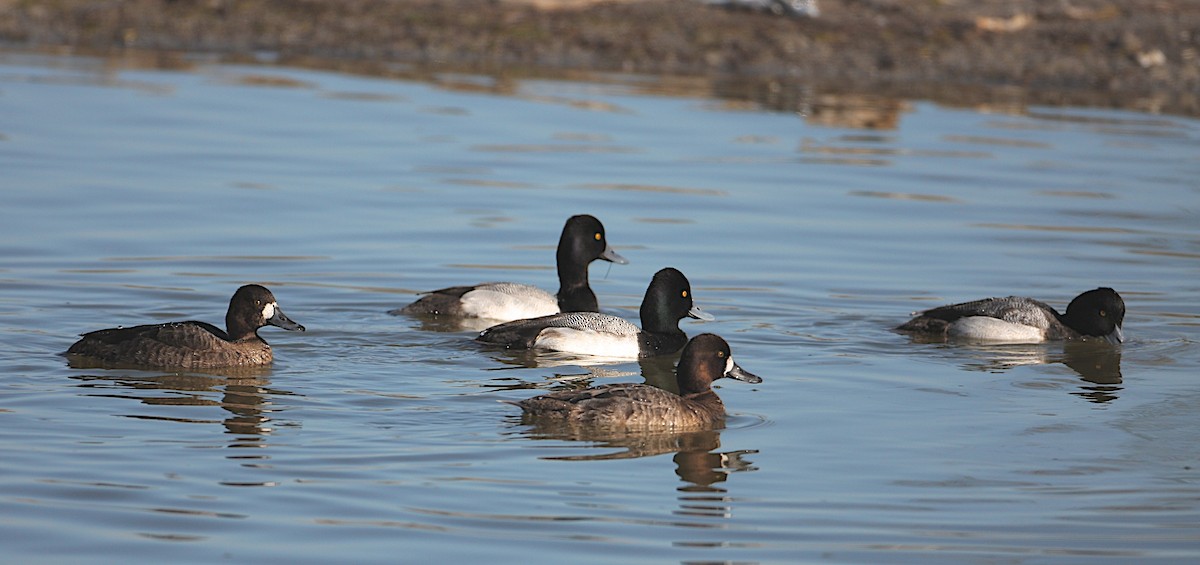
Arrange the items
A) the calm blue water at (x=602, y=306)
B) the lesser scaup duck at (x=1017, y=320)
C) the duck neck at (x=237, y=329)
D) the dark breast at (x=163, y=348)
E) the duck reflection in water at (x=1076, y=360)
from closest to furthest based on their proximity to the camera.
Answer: the calm blue water at (x=602, y=306) → the dark breast at (x=163, y=348) → the duck neck at (x=237, y=329) → the duck reflection in water at (x=1076, y=360) → the lesser scaup duck at (x=1017, y=320)

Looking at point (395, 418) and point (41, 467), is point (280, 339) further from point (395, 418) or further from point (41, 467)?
point (41, 467)

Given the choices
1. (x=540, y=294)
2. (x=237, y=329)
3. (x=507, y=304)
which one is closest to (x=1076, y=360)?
(x=540, y=294)

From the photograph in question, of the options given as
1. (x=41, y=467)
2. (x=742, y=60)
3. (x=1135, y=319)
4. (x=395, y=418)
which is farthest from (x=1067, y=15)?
(x=41, y=467)

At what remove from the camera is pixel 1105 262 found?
16.9 meters

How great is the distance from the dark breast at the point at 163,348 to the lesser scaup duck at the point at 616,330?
2097 mm

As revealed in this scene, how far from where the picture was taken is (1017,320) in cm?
1341

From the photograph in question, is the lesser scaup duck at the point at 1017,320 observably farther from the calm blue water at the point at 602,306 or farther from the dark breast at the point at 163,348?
the dark breast at the point at 163,348

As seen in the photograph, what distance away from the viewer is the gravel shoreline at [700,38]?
30219mm

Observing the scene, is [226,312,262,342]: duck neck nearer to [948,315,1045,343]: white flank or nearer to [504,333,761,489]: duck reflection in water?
[504,333,761,489]: duck reflection in water

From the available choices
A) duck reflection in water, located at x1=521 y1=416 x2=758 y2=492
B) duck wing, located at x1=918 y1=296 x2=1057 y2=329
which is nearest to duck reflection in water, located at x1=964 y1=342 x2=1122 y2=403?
duck wing, located at x1=918 y1=296 x2=1057 y2=329

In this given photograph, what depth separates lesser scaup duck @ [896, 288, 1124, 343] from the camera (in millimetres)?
13203

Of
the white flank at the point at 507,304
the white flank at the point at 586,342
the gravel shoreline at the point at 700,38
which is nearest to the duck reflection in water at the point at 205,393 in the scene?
the white flank at the point at 586,342

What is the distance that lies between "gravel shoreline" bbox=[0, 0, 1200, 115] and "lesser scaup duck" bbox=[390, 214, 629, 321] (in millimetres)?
15164

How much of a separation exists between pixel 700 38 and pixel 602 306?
17.3 metres
